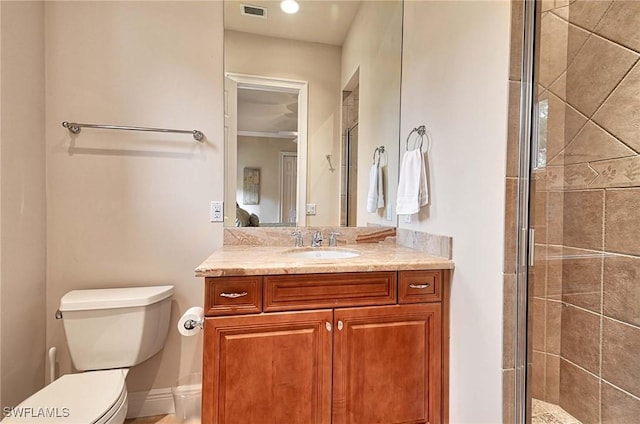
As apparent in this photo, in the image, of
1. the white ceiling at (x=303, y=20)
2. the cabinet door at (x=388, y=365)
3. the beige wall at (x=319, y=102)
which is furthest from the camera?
the beige wall at (x=319, y=102)

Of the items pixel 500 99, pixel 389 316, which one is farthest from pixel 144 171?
pixel 500 99

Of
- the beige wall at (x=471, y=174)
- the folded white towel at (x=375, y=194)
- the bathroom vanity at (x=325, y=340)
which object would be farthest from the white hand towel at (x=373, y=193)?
the bathroom vanity at (x=325, y=340)

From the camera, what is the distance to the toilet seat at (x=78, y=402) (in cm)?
111

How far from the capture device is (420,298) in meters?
1.47

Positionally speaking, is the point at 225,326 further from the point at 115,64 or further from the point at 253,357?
the point at 115,64

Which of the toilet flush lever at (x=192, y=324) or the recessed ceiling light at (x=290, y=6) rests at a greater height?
the recessed ceiling light at (x=290, y=6)

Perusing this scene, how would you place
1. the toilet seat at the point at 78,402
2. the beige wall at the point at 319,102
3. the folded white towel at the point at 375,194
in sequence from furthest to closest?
the folded white towel at the point at 375,194 < the beige wall at the point at 319,102 < the toilet seat at the point at 78,402

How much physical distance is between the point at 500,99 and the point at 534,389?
1192 millimetres

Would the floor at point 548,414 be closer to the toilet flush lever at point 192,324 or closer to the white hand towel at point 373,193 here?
the white hand towel at point 373,193

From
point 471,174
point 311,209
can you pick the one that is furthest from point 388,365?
point 311,209

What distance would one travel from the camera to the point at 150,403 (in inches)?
70.0

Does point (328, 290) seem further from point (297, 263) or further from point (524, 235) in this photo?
point (524, 235)

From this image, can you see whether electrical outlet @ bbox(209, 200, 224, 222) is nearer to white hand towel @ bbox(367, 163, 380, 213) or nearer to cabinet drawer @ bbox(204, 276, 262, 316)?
cabinet drawer @ bbox(204, 276, 262, 316)

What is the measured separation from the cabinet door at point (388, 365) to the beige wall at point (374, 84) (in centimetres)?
79
